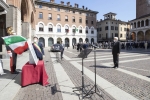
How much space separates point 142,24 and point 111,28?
51.0ft

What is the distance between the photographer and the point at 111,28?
55.2 metres

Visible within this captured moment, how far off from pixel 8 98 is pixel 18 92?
499mm

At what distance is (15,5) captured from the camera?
1172 cm

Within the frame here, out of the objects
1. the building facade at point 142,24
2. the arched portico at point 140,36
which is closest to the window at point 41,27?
the building facade at point 142,24

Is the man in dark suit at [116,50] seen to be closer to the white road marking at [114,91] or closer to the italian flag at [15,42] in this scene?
the white road marking at [114,91]

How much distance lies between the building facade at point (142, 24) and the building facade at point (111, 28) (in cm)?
1027

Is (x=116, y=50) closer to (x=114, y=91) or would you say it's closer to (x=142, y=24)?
(x=114, y=91)

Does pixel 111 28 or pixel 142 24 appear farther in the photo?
pixel 111 28

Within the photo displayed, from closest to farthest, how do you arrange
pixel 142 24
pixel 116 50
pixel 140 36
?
pixel 116 50 < pixel 142 24 < pixel 140 36

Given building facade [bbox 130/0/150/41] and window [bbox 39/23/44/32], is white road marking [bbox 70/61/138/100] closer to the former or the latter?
window [bbox 39/23/44/32]

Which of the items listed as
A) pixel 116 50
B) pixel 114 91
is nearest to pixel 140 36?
pixel 116 50

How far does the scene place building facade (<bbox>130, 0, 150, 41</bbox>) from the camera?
3895 centimetres

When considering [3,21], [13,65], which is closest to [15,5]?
[3,21]

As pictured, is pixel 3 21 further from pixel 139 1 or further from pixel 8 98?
pixel 139 1
